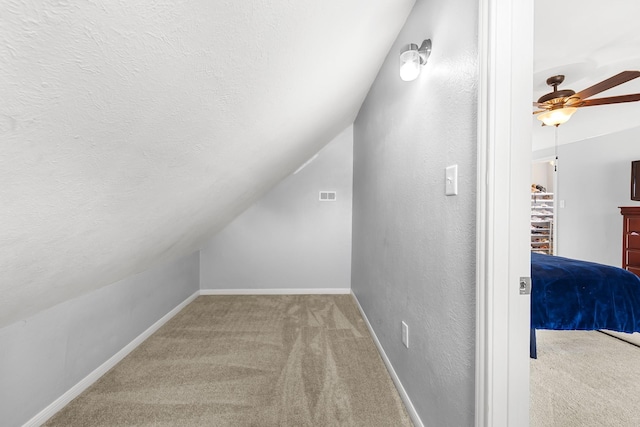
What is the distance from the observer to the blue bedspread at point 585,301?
1.78 meters

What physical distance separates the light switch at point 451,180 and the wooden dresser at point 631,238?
3.76 metres

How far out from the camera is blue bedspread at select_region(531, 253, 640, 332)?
1780 millimetres

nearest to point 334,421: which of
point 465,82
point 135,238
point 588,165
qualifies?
point 135,238

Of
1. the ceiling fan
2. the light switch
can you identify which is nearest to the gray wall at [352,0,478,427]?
the light switch

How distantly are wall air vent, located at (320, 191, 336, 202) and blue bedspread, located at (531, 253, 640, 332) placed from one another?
2.11m

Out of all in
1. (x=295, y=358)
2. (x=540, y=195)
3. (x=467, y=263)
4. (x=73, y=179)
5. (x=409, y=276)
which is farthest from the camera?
(x=540, y=195)

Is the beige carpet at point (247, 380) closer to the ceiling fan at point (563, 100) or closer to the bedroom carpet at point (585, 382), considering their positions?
the bedroom carpet at point (585, 382)

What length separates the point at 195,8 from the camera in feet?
1.65

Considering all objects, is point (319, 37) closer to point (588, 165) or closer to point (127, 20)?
point (127, 20)

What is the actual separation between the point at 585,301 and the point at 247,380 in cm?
213

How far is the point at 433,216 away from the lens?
3.85 feet

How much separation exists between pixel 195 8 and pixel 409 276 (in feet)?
4.37

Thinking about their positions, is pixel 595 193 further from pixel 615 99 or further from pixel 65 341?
pixel 65 341

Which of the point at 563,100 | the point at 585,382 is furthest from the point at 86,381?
the point at 563,100
